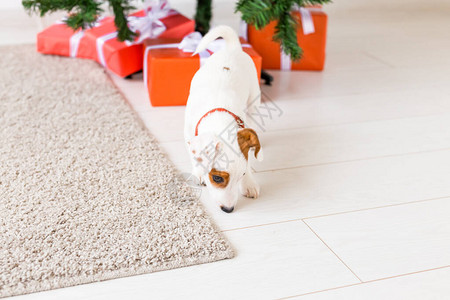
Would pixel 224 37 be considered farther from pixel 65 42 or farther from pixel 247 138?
pixel 65 42

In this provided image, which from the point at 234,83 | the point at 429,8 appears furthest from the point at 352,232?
the point at 429,8

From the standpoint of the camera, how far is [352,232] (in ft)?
3.85

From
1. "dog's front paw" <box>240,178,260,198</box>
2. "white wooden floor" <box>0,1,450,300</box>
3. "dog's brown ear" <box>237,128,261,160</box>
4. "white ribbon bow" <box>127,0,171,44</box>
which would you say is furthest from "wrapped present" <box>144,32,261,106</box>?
"dog's brown ear" <box>237,128,261,160</box>

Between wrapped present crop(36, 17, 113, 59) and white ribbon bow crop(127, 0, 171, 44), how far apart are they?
0.19 metres

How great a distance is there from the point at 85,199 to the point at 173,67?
0.72 meters

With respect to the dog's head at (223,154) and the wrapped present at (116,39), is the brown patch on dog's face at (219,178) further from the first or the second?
the wrapped present at (116,39)

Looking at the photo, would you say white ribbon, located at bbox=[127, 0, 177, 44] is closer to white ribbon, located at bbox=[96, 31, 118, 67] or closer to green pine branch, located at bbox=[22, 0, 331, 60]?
white ribbon, located at bbox=[96, 31, 118, 67]

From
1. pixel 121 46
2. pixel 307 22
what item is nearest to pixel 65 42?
pixel 121 46

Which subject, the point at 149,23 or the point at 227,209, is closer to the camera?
the point at 227,209

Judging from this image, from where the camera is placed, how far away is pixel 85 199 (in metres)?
1.25

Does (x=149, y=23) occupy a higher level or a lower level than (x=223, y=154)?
higher

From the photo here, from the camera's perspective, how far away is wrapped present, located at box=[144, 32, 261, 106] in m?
1.79

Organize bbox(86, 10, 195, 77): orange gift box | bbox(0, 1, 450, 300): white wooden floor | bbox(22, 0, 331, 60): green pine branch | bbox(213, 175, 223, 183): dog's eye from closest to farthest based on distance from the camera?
bbox(0, 1, 450, 300): white wooden floor → bbox(213, 175, 223, 183): dog's eye → bbox(22, 0, 331, 60): green pine branch → bbox(86, 10, 195, 77): orange gift box

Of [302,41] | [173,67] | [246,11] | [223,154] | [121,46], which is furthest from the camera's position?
[302,41]
